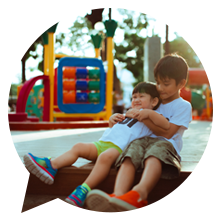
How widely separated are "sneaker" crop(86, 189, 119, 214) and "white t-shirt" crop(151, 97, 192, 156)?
698mm

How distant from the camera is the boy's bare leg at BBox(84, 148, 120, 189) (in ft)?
5.46

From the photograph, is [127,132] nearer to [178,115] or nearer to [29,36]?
[178,115]

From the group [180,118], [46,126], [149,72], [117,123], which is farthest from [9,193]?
[149,72]

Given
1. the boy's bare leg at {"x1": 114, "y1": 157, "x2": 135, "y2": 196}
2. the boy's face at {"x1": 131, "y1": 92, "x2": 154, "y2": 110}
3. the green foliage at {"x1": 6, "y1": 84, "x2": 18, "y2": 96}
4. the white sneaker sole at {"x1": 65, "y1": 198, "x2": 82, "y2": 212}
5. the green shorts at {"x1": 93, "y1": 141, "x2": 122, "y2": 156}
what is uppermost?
the green foliage at {"x1": 6, "y1": 84, "x2": 18, "y2": 96}

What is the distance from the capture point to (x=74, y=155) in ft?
6.20

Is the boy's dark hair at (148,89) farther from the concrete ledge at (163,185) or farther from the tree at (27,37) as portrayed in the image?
the tree at (27,37)

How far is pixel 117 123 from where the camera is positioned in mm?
1988

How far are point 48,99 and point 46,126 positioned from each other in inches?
58.9

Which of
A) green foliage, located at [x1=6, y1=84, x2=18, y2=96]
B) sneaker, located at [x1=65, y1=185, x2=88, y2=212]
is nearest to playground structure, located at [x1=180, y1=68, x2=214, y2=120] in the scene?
sneaker, located at [x1=65, y1=185, x2=88, y2=212]

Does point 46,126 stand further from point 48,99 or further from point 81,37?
point 81,37

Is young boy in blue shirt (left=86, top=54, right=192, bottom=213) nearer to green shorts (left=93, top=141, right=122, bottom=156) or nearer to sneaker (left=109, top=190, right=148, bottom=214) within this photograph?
sneaker (left=109, top=190, right=148, bottom=214)

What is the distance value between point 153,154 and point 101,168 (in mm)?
356

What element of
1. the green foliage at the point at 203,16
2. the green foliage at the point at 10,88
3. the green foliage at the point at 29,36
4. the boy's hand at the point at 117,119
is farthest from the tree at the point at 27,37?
the boy's hand at the point at 117,119

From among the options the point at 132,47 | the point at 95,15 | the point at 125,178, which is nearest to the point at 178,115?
the point at 125,178
